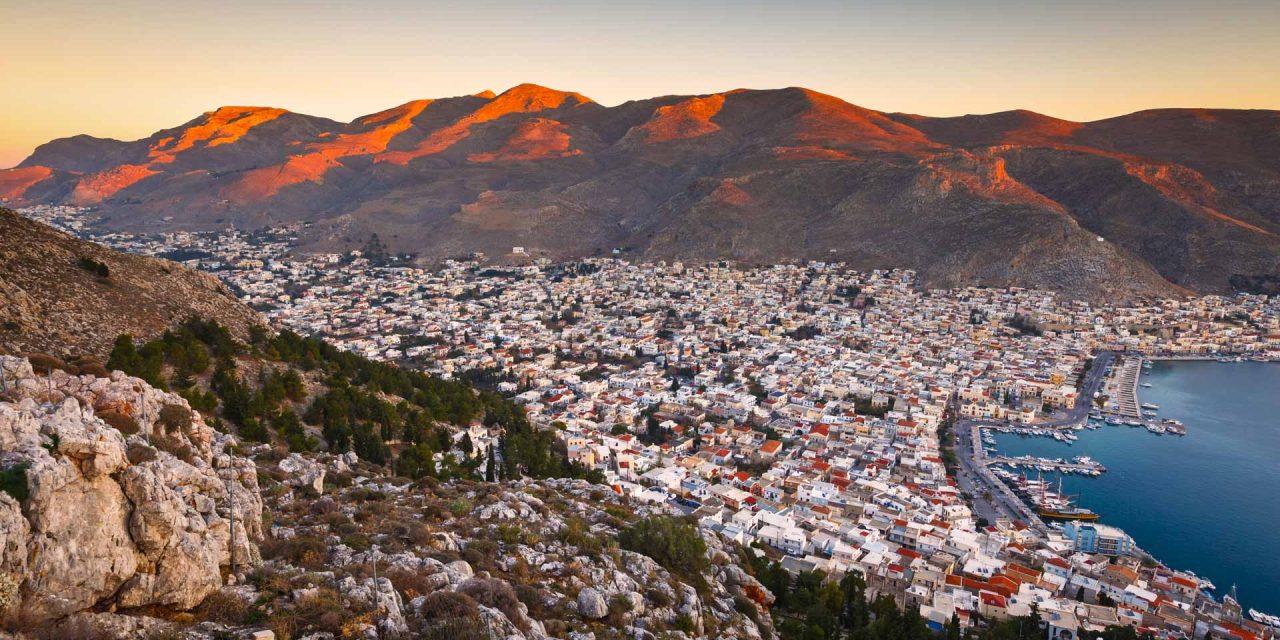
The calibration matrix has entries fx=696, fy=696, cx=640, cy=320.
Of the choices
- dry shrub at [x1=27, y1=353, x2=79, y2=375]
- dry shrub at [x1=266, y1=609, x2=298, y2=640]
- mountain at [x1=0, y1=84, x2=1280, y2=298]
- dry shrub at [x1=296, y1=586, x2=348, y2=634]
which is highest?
mountain at [x1=0, y1=84, x2=1280, y2=298]

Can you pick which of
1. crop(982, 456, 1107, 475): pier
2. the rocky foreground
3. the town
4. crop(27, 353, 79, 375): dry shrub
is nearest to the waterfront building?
the town

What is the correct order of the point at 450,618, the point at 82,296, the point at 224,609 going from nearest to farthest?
the point at 224,609
the point at 450,618
the point at 82,296

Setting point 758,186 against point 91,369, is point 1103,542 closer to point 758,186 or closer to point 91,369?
point 91,369

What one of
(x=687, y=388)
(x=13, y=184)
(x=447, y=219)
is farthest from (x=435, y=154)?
(x=687, y=388)

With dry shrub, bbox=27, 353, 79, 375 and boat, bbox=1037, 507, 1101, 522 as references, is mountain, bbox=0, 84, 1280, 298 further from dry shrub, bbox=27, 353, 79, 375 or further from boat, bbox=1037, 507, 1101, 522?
dry shrub, bbox=27, 353, 79, 375

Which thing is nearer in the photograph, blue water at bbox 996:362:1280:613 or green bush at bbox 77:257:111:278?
green bush at bbox 77:257:111:278

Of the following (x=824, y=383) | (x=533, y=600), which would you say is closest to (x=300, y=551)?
(x=533, y=600)

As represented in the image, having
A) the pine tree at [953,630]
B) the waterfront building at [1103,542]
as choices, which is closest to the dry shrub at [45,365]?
the pine tree at [953,630]
